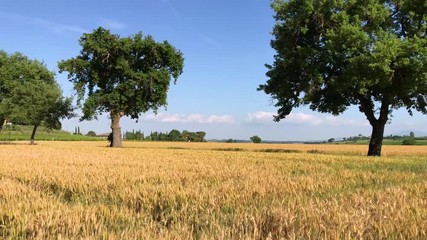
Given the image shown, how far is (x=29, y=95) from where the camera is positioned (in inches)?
2026

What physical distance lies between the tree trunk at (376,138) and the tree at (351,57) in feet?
0.27

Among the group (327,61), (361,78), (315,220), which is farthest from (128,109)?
(315,220)

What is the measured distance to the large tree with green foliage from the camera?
4972cm

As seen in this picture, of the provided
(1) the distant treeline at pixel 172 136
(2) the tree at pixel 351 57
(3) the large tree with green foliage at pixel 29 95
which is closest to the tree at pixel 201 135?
(1) the distant treeline at pixel 172 136

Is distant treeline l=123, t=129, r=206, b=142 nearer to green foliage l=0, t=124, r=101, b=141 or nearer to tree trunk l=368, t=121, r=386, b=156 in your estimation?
green foliage l=0, t=124, r=101, b=141

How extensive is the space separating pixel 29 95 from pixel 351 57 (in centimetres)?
4067

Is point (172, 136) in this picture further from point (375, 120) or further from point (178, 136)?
point (375, 120)

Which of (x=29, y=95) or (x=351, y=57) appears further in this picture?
(x=29, y=95)

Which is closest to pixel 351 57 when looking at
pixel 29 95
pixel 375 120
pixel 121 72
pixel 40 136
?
pixel 375 120

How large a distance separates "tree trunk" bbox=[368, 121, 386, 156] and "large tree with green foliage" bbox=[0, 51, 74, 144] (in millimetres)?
40480

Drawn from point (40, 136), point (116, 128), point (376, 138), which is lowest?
point (376, 138)

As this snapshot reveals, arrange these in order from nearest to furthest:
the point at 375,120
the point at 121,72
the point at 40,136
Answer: the point at 375,120
the point at 121,72
the point at 40,136

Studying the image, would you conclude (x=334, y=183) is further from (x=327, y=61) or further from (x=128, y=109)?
(x=128, y=109)

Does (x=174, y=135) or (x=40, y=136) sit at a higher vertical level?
(x=174, y=135)
